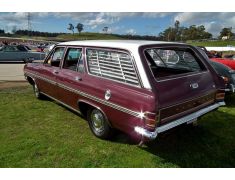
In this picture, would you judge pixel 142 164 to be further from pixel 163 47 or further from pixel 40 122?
pixel 40 122

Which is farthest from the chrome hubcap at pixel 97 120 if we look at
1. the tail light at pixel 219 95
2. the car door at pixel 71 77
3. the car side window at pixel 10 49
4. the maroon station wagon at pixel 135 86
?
the car side window at pixel 10 49

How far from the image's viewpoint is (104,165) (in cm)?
362

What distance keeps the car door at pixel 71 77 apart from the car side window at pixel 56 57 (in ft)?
1.33

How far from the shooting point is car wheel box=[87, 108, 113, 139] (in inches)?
165

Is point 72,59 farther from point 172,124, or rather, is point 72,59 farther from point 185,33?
point 185,33

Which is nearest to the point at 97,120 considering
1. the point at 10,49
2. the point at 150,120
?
the point at 150,120

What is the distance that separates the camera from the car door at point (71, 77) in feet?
15.0

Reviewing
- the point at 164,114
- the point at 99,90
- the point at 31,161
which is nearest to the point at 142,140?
the point at 164,114

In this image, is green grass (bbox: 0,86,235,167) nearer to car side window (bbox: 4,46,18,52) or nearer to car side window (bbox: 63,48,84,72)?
car side window (bbox: 63,48,84,72)

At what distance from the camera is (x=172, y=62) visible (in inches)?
208

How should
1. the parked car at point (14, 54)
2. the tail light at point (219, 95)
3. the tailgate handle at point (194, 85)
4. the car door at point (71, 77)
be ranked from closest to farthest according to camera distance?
the tailgate handle at point (194, 85) → the tail light at point (219, 95) → the car door at point (71, 77) → the parked car at point (14, 54)

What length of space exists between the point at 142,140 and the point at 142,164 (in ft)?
1.72

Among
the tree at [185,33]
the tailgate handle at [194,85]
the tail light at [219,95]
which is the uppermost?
the tree at [185,33]

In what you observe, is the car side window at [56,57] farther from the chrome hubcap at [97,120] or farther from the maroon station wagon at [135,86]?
the chrome hubcap at [97,120]
